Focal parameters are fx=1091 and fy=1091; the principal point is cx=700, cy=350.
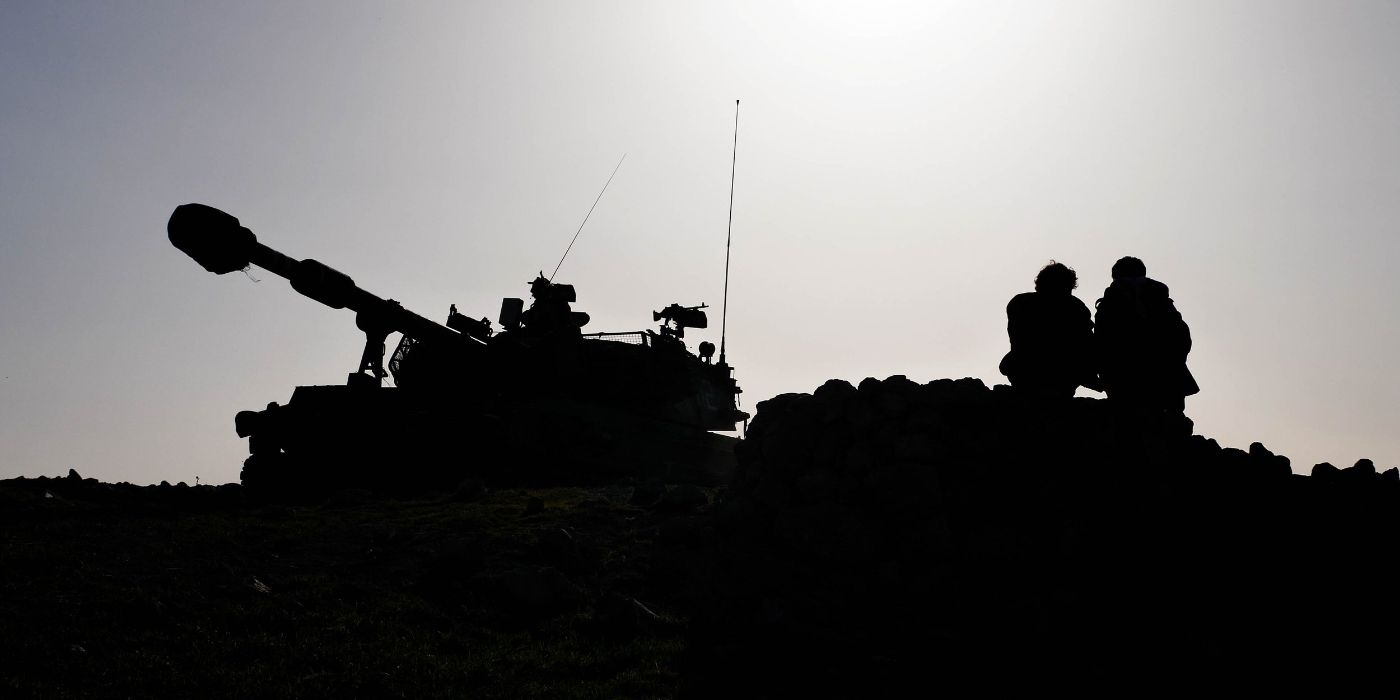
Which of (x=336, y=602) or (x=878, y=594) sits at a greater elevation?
(x=878, y=594)

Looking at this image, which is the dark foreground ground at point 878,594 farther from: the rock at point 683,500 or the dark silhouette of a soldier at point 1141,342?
the rock at point 683,500

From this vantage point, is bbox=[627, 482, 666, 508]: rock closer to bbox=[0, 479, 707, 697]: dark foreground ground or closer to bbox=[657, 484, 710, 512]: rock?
bbox=[657, 484, 710, 512]: rock

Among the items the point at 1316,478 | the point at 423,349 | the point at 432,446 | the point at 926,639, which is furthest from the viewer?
the point at 423,349

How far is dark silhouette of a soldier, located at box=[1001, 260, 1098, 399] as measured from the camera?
28.8ft

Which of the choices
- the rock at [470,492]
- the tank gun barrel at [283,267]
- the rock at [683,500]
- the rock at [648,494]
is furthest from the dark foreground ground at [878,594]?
the tank gun barrel at [283,267]

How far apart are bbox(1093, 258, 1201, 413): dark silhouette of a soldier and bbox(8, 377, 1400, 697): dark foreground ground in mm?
537

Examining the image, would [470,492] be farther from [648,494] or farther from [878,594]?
[878,594]

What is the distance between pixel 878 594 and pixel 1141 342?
2930 millimetres

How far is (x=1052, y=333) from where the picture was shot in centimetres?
878

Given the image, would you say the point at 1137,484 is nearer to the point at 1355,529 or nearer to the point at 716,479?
the point at 1355,529

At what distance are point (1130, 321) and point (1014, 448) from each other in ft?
4.78

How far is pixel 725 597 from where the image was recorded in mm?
9039

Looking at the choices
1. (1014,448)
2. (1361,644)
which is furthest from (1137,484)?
(1361,644)

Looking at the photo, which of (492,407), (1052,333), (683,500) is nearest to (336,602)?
(683,500)
